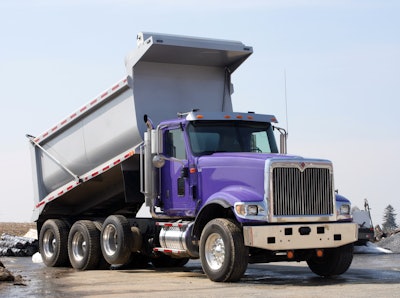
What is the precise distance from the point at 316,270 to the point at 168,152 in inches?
124

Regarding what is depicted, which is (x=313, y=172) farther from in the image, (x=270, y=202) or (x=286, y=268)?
(x=286, y=268)

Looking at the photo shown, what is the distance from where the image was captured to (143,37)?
47.0 ft

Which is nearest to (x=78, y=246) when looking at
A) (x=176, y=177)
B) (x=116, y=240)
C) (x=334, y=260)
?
(x=116, y=240)

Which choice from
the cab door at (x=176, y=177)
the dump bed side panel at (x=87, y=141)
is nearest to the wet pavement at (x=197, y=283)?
the cab door at (x=176, y=177)

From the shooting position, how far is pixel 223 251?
1191 cm

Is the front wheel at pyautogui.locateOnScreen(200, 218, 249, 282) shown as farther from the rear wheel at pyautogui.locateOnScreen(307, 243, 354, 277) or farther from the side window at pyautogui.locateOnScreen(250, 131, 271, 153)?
the side window at pyautogui.locateOnScreen(250, 131, 271, 153)

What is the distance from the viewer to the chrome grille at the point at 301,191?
468 inches

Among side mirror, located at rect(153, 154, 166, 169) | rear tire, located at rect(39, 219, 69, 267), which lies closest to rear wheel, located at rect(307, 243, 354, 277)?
side mirror, located at rect(153, 154, 166, 169)

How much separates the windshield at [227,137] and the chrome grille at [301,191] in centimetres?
149

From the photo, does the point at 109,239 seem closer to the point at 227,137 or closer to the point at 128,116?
the point at 128,116

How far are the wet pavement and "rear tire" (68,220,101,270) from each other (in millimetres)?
280

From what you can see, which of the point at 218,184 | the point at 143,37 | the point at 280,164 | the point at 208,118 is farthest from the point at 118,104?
the point at 280,164

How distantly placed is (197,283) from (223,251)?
0.62 meters

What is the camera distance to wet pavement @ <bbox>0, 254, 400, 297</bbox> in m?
10.6
